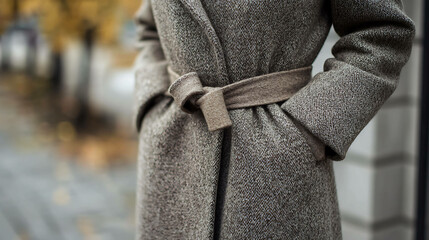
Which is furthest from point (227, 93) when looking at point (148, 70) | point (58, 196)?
point (58, 196)

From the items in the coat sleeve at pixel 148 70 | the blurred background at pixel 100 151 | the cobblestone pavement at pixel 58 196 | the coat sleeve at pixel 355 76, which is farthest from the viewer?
the cobblestone pavement at pixel 58 196

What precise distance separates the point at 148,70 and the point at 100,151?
4654mm

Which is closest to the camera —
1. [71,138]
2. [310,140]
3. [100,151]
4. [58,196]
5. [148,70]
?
[310,140]

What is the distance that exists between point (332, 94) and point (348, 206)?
1.72 m

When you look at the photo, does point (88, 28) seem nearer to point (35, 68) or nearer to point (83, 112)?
point (83, 112)

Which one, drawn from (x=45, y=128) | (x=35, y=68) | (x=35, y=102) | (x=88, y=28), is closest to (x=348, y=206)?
(x=45, y=128)

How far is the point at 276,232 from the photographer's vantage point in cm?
141

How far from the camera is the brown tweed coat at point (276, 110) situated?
4.53ft

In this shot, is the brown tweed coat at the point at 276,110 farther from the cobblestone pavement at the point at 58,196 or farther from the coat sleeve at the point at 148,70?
the cobblestone pavement at the point at 58,196

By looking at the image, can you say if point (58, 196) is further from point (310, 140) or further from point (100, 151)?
point (310, 140)

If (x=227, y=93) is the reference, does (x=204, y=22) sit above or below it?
above

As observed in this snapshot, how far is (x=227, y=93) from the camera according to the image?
56.9 inches

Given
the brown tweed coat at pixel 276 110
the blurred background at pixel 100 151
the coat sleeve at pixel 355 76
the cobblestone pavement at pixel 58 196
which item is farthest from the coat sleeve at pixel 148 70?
the cobblestone pavement at pixel 58 196

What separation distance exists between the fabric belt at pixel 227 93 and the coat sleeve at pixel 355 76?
72mm
